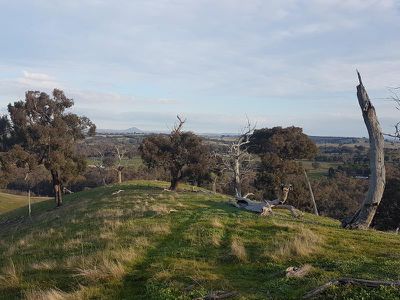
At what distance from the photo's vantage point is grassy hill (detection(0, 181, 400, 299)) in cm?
938

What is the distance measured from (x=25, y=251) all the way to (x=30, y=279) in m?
4.88

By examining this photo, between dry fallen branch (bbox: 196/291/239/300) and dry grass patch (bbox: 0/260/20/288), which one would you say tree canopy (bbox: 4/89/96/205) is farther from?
dry fallen branch (bbox: 196/291/239/300)

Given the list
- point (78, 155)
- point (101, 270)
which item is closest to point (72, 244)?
point (101, 270)

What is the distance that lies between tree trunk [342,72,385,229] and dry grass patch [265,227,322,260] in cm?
572

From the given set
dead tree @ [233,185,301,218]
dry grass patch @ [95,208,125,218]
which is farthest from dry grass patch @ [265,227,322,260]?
dry grass patch @ [95,208,125,218]

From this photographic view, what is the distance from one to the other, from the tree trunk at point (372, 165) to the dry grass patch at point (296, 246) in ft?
18.8

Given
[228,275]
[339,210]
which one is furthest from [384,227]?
[228,275]

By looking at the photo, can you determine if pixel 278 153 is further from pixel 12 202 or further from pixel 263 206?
pixel 12 202

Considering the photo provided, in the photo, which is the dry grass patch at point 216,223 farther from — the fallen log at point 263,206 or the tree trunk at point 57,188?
the tree trunk at point 57,188

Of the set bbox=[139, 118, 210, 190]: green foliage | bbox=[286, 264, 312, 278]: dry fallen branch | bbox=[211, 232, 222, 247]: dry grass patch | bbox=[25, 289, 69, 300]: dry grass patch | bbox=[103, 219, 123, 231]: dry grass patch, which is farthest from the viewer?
bbox=[139, 118, 210, 190]: green foliage

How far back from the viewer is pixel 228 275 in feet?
35.0

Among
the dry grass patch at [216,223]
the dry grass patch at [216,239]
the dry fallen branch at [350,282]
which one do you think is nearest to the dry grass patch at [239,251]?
the dry grass patch at [216,239]

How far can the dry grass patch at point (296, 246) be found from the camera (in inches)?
476

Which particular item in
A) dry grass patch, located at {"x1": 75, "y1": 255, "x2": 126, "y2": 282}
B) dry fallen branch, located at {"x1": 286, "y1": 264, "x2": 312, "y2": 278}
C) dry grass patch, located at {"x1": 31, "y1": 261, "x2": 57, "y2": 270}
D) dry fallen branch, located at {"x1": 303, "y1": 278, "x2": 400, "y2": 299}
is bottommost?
dry grass patch, located at {"x1": 31, "y1": 261, "x2": 57, "y2": 270}
